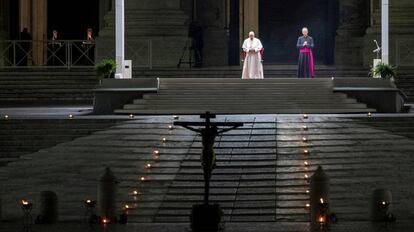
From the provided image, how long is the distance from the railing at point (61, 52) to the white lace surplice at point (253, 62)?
15.9 feet

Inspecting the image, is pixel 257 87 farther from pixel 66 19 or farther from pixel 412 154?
pixel 66 19

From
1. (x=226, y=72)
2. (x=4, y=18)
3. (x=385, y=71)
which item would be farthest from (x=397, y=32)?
(x=4, y=18)

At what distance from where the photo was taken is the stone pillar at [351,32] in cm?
4172

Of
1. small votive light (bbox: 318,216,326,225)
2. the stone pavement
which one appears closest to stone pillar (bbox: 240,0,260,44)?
the stone pavement

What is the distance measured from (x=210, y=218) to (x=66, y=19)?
30.8 m

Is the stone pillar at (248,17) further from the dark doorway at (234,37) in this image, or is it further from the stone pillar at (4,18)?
the stone pillar at (4,18)

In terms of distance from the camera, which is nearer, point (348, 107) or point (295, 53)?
point (348, 107)

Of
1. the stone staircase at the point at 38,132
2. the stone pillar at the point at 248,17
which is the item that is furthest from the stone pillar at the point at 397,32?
the stone staircase at the point at 38,132

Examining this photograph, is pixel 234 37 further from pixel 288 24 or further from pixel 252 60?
pixel 252 60

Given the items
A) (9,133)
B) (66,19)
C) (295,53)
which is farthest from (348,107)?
(66,19)

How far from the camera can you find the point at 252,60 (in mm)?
35250

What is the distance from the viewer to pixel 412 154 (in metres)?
23.4

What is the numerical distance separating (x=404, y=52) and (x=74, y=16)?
1461 centimetres

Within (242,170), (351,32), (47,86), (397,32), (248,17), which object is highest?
(248,17)
